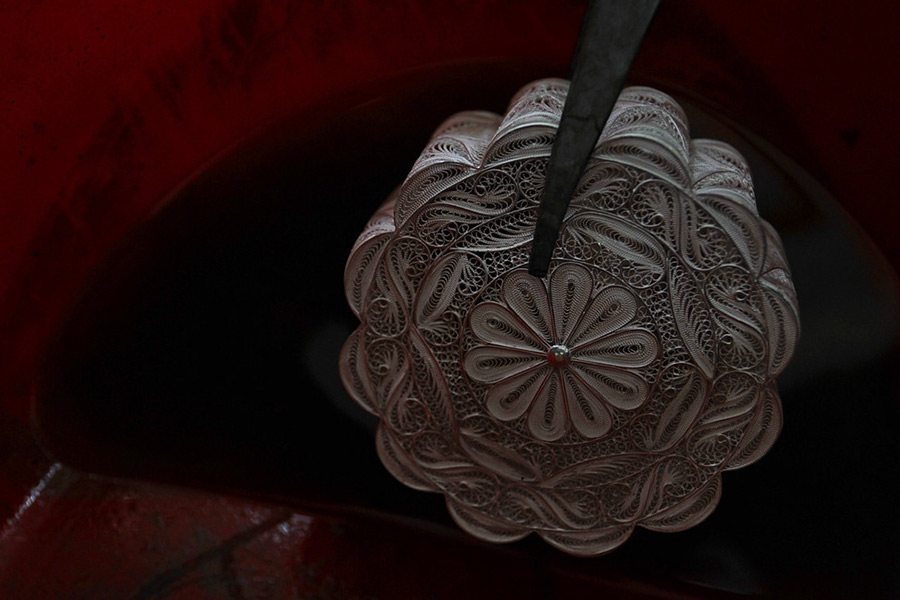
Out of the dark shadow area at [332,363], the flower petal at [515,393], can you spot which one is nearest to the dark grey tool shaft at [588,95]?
the flower petal at [515,393]

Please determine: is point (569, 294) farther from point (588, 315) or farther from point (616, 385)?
point (616, 385)

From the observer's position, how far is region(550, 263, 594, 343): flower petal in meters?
0.86

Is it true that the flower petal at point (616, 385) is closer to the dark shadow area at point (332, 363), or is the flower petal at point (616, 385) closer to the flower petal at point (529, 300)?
the flower petal at point (529, 300)

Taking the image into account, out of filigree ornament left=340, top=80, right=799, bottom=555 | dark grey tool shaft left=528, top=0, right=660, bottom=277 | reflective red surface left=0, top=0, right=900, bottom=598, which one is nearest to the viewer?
dark grey tool shaft left=528, top=0, right=660, bottom=277

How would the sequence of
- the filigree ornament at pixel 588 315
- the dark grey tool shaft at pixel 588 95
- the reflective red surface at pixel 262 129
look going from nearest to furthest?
the dark grey tool shaft at pixel 588 95 < the filigree ornament at pixel 588 315 < the reflective red surface at pixel 262 129

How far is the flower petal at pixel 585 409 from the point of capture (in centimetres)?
89

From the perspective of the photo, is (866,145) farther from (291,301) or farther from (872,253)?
(291,301)

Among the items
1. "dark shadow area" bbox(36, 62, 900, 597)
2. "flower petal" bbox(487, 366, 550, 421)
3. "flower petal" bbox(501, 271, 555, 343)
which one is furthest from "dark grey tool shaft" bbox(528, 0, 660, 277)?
"dark shadow area" bbox(36, 62, 900, 597)

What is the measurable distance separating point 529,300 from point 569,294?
0.05m

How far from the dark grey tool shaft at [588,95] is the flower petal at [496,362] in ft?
0.36

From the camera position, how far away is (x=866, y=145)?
1.01 m

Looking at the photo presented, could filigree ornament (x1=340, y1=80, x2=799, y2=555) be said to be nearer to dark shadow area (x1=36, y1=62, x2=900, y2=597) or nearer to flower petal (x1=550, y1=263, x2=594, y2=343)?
flower petal (x1=550, y1=263, x2=594, y2=343)

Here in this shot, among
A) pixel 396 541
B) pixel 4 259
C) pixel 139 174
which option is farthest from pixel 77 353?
pixel 396 541

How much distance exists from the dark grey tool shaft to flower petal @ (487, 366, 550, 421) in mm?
137
